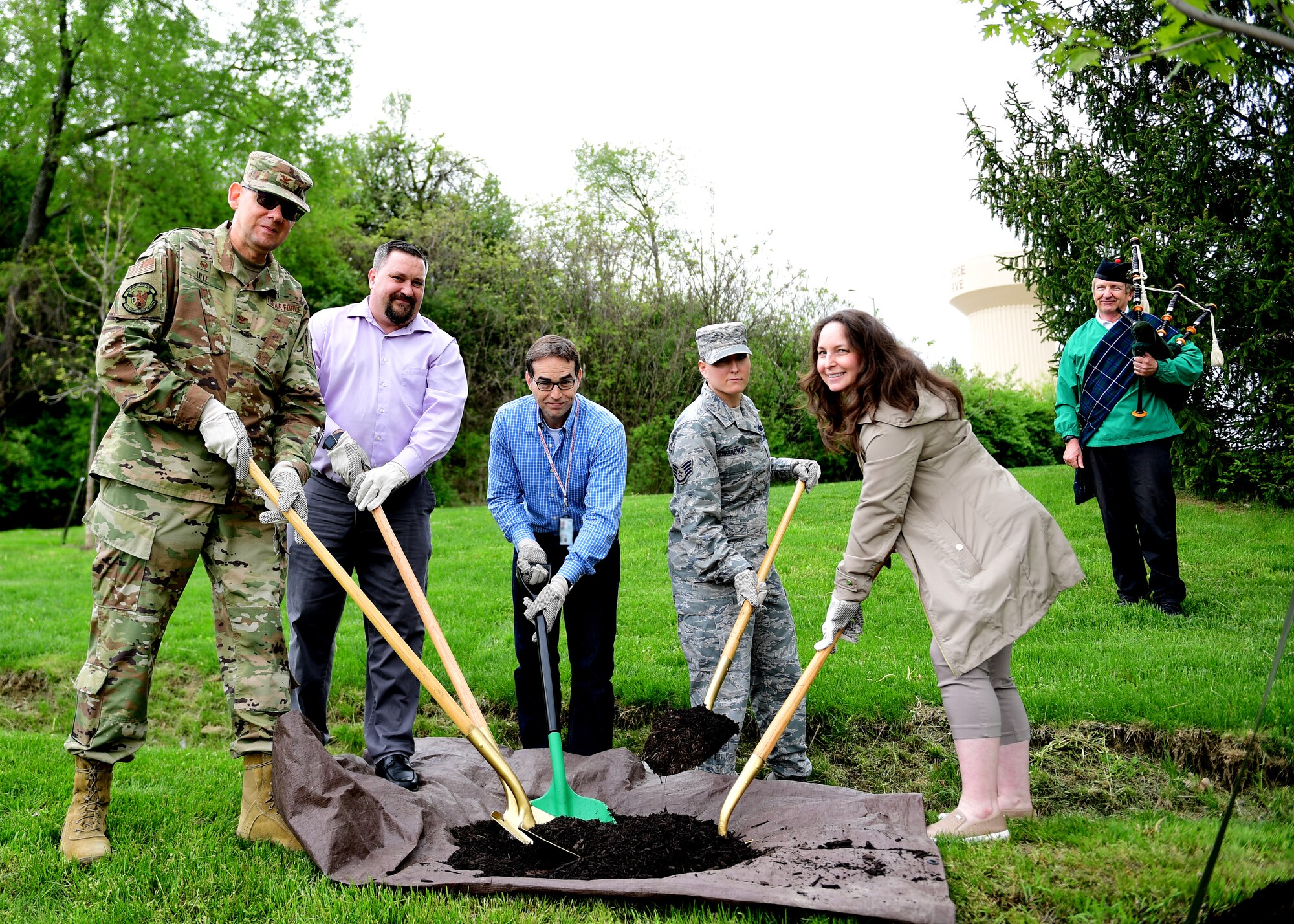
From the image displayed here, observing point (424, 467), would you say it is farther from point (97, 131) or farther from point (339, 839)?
point (97, 131)

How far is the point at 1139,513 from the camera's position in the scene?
5.59m

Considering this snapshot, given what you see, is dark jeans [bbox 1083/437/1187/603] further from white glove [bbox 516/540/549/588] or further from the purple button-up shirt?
the purple button-up shirt

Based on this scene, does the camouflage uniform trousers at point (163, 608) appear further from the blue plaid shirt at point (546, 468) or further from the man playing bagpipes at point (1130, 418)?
the man playing bagpipes at point (1130, 418)

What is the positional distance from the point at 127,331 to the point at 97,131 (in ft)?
57.4

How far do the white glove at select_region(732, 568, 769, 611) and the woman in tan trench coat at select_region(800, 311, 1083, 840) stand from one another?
0.41 m

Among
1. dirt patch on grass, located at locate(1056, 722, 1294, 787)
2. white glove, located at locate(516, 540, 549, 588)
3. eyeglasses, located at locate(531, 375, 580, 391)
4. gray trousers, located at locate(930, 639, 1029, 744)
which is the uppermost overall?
eyeglasses, located at locate(531, 375, 580, 391)

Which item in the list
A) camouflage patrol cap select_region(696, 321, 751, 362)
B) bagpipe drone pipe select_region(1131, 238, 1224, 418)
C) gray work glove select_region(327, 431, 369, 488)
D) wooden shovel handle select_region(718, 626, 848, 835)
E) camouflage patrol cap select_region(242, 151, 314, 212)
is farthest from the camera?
bagpipe drone pipe select_region(1131, 238, 1224, 418)

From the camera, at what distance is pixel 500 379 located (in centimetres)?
1675

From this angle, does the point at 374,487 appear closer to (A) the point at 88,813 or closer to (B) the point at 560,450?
(B) the point at 560,450

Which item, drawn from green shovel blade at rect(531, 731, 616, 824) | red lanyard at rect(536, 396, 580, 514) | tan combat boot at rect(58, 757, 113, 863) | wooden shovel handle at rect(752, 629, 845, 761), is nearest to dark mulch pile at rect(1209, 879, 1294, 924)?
wooden shovel handle at rect(752, 629, 845, 761)

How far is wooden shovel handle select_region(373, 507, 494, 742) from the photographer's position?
3.45m

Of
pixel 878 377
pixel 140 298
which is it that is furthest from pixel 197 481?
pixel 878 377

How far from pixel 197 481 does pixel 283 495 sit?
0.30 metres

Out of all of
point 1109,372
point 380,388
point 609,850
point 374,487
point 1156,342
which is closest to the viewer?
point 609,850
